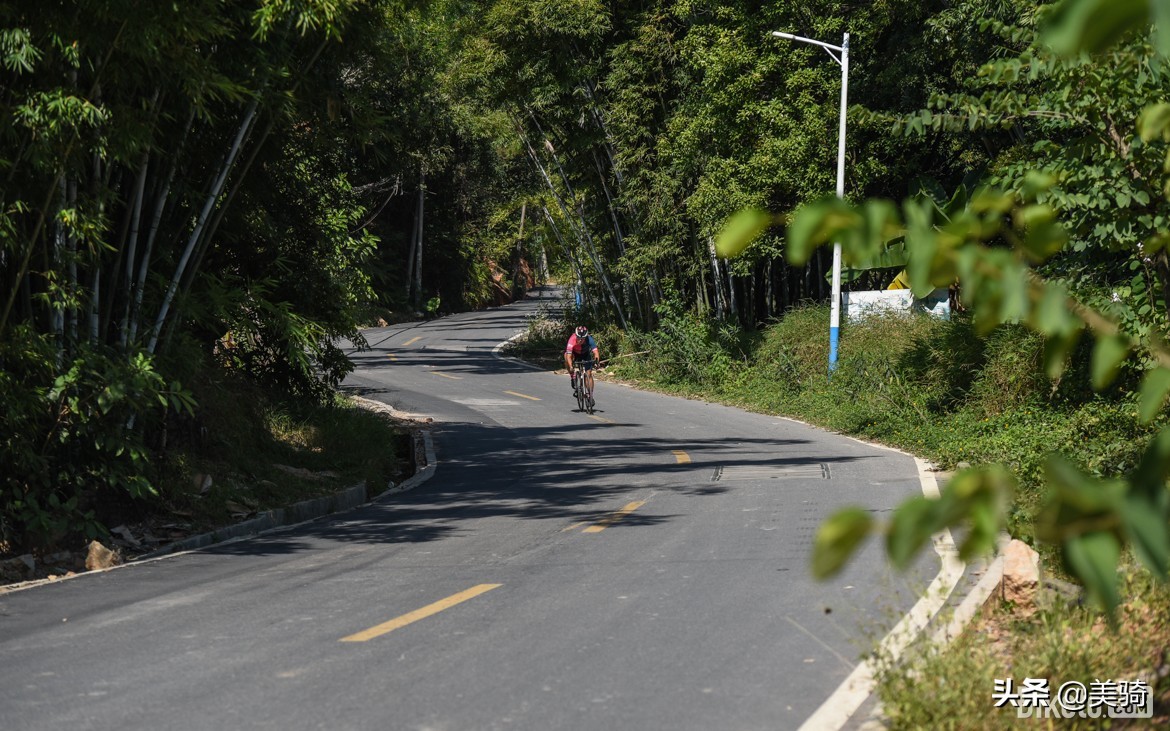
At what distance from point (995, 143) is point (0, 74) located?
21.7 metres

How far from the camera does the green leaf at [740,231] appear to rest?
87.7 inches

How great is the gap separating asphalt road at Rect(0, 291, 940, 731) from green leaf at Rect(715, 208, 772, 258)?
3.97 meters

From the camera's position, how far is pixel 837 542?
2.04 m

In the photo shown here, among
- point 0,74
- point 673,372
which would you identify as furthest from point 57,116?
point 673,372

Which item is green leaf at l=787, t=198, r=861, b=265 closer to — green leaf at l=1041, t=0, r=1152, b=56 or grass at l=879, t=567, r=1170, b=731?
green leaf at l=1041, t=0, r=1152, b=56

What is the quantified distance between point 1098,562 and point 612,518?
438 inches

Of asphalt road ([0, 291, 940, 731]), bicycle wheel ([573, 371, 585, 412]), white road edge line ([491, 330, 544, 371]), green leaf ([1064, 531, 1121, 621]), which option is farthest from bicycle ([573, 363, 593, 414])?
green leaf ([1064, 531, 1121, 621])

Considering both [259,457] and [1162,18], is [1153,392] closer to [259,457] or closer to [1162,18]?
[1162,18]

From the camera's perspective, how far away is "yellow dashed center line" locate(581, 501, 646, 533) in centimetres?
1220

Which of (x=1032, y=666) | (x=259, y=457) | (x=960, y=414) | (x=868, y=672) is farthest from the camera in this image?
(x=960, y=414)

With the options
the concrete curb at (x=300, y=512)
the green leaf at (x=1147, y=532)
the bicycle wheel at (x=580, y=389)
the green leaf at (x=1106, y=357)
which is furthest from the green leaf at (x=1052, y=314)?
the bicycle wheel at (x=580, y=389)

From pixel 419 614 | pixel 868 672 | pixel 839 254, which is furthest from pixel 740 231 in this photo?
pixel 839 254

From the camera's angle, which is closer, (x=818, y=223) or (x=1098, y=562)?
(x=1098, y=562)

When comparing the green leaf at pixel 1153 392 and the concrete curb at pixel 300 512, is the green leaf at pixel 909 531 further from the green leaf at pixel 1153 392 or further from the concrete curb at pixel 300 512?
the concrete curb at pixel 300 512
